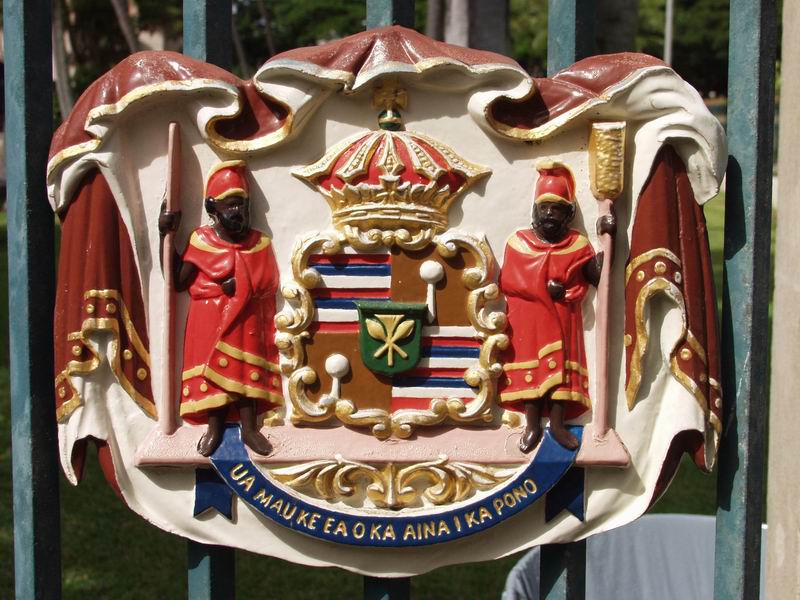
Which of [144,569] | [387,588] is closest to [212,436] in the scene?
[387,588]

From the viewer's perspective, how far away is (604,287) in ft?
6.77

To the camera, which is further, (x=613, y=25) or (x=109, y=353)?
(x=613, y=25)

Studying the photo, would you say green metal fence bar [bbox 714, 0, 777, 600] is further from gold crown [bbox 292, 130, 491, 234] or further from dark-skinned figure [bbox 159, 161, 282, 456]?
dark-skinned figure [bbox 159, 161, 282, 456]

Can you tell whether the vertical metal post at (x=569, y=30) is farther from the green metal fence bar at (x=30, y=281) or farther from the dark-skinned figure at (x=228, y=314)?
the green metal fence bar at (x=30, y=281)

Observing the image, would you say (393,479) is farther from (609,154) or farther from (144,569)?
(144,569)

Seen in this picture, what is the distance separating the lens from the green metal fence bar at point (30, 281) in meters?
2.14

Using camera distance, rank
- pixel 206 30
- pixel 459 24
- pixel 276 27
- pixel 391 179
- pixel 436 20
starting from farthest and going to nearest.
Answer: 1. pixel 276 27
2. pixel 436 20
3. pixel 459 24
4. pixel 206 30
5. pixel 391 179

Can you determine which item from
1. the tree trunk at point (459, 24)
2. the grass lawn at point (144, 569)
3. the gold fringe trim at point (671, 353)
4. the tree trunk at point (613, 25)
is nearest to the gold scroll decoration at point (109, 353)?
the gold fringe trim at point (671, 353)

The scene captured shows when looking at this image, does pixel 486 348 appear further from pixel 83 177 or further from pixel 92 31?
pixel 92 31

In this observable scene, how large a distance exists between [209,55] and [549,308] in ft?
2.68

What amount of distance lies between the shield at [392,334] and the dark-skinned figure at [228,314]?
0.18 m

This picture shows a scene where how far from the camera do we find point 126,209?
206 cm

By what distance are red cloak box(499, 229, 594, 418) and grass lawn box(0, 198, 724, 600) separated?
221 cm

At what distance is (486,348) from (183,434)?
1.95 feet
